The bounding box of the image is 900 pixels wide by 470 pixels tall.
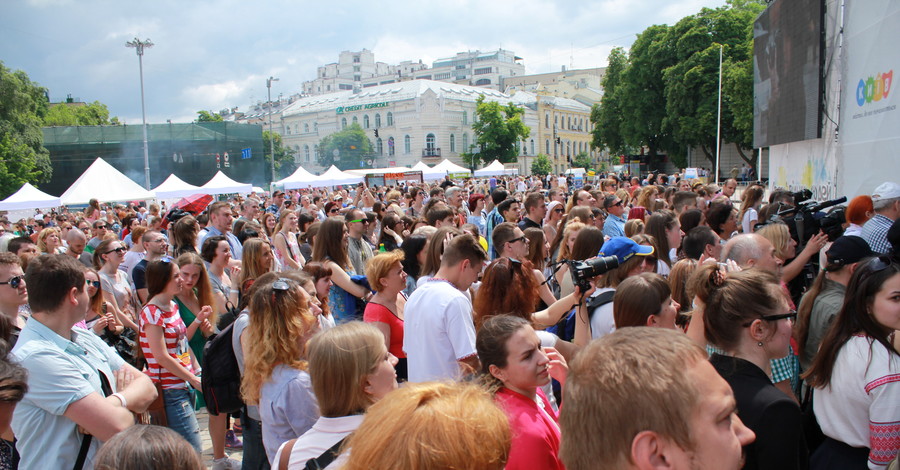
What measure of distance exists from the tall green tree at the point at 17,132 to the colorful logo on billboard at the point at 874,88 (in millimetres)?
42322

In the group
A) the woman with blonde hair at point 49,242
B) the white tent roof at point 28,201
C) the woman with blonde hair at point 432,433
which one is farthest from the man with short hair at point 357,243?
the white tent roof at point 28,201

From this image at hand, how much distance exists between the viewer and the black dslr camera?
344cm

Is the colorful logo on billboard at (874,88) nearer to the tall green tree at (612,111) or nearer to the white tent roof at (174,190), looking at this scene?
the white tent roof at (174,190)

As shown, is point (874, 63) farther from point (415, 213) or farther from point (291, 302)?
point (291, 302)

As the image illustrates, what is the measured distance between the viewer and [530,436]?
2.19m

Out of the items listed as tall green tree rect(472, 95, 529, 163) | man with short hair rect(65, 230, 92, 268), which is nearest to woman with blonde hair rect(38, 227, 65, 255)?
man with short hair rect(65, 230, 92, 268)

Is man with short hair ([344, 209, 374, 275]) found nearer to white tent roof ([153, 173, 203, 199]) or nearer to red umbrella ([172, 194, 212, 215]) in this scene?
red umbrella ([172, 194, 212, 215])

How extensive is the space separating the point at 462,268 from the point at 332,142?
7834cm

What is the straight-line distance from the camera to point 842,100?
433 inches

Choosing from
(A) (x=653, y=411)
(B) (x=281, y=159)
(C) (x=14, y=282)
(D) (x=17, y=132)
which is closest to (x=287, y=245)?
(C) (x=14, y=282)

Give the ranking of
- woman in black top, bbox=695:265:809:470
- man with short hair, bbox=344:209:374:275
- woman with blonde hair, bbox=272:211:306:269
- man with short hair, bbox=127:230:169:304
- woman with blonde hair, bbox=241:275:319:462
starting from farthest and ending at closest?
woman with blonde hair, bbox=272:211:306:269 < man with short hair, bbox=344:209:374:275 < man with short hair, bbox=127:230:169:304 < woman with blonde hair, bbox=241:275:319:462 < woman in black top, bbox=695:265:809:470

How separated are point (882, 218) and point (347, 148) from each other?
76.3 m

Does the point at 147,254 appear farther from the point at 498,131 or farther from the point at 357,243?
the point at 498,131

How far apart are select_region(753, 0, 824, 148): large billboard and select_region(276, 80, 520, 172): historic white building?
65.4m
